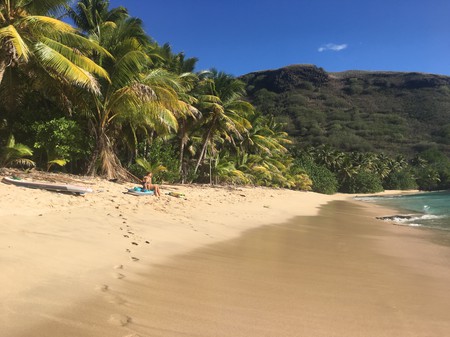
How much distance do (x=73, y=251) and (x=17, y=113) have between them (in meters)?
12.3

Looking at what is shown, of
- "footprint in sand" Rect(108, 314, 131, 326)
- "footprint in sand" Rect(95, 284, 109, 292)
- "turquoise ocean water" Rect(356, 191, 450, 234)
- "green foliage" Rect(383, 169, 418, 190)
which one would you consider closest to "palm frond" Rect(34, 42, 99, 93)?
"footprint in sand" Rect(95, 284, 109, 292)

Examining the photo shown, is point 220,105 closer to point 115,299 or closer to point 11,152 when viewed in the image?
point 11,152

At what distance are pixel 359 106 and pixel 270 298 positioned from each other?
6189 inches

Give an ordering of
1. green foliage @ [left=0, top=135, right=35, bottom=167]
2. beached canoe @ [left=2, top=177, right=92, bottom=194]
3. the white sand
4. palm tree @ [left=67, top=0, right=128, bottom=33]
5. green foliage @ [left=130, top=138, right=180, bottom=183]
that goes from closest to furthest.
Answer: the white sand
beached canoe @ [left=2, top=177, right=92, bottom=194]
green foliage @ [left=0, top=135, right=35, bottom=167]
green foliage @ [left=130, top=138, right=180, bottom=183]
palm tree @ [left=67, top=0, right=128, bottom=33]

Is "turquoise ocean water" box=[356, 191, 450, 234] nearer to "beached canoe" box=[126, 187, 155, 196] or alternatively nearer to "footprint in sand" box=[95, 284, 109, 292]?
"beached canoe" box=[126, 187, 155, 196]

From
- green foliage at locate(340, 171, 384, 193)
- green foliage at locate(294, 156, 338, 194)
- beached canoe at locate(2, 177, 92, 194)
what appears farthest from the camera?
green foliage at locate(340, 171, 384, 193)

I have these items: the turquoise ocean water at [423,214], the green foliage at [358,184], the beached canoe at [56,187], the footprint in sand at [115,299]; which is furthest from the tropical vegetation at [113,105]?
the green foliage at [358,184]

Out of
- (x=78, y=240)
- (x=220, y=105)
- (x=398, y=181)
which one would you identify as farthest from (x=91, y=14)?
(x=398, y=181)

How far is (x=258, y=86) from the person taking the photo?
168m

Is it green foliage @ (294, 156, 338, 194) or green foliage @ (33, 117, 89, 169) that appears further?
green foliage @ (294, 156, 338, 194)

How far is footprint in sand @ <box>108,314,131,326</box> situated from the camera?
10.4ft

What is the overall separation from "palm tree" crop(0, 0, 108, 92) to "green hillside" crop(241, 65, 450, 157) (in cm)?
9671

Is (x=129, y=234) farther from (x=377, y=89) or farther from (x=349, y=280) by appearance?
(x=377, y=89)

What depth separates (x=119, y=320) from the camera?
3227 millimetres
